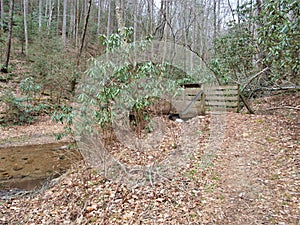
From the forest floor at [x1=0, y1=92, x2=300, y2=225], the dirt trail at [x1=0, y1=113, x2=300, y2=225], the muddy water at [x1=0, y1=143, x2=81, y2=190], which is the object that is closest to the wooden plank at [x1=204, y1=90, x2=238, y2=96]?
the forest floor at [x1=0, y1=92, x2=300, y2=225]

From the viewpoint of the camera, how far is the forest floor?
2.70 metres

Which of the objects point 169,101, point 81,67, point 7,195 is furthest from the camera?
point 81,67

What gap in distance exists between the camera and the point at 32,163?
549cm

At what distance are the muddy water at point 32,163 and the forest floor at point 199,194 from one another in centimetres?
53

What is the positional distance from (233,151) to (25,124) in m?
7.48

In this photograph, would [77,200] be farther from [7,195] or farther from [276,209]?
[276,209]

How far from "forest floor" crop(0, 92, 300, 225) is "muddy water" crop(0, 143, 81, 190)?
1.73 ft

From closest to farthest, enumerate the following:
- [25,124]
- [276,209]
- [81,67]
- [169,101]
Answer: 1. [276,209]
2. [169,101]
3. [25,124]
4. [81,67]

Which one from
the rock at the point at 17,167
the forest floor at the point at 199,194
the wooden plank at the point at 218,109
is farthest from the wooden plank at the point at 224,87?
the rock at the point at 17,167

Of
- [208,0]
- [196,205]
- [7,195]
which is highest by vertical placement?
[208,0]

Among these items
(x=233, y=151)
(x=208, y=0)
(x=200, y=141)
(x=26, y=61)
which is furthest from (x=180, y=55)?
(x=208, y=0)

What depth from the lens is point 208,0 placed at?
655 inches

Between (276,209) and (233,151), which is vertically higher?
(233,151)

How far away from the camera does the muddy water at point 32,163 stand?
15.1 ft
